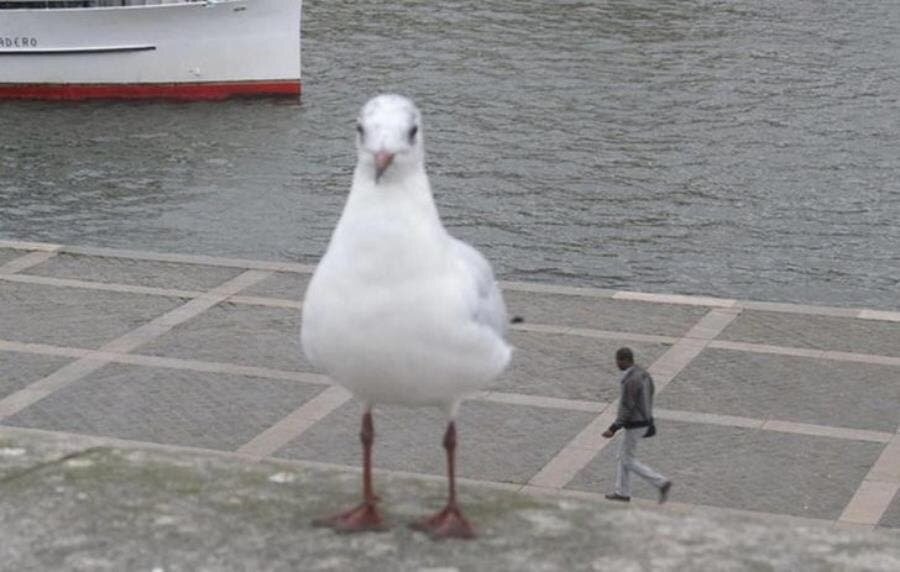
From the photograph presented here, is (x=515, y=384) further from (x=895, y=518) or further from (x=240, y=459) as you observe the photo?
(x=240, y=459)

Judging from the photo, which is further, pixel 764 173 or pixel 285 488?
pixel 764 173

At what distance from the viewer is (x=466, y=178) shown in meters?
27.3

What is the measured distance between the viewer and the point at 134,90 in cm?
3578

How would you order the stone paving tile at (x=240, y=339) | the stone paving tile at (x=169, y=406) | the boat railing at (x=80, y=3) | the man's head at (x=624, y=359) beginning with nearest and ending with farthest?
the man's head at (x=624, y=359), the stone paving tile at (x=169, y=406), the stone paving tile at (x=240, y=339), the boat railing at (x=80, y=3)

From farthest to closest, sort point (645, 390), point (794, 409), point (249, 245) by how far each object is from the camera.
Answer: point (249, 245) < point (794, 409) < point (645, 390)

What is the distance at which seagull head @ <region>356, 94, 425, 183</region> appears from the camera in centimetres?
514

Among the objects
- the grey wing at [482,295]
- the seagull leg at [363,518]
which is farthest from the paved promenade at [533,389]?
the seagull leg at [363,518]

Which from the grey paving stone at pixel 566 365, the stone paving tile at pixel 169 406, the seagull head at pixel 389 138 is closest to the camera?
the seagull head at pixel 389 138

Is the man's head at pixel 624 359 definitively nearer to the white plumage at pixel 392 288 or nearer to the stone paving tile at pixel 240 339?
the stone paving tile at pixel 240 339

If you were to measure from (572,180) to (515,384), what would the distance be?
507 inches

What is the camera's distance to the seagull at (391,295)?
516 centimetres

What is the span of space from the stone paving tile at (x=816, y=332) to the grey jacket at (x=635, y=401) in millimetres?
4961

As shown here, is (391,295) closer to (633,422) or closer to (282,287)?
(633,422)

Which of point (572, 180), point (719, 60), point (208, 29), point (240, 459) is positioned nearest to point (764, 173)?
point (572, 180)
